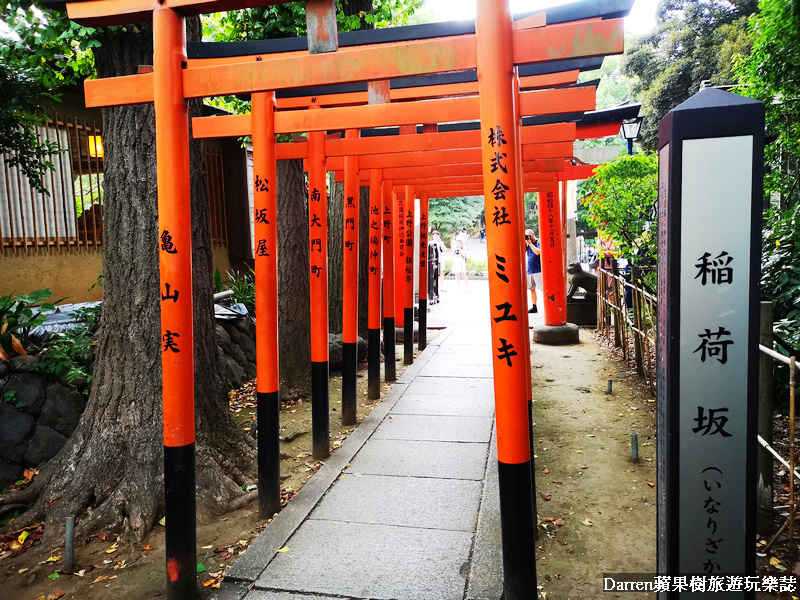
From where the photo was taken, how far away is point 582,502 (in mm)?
4816

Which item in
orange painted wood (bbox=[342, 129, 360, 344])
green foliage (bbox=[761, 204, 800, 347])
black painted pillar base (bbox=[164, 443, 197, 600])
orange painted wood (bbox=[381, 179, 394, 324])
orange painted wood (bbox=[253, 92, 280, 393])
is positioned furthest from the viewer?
orange painted wood (bbox=[381, 179, 394, 324])

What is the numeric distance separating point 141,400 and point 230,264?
7482mm

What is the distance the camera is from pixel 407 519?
444 centimetres

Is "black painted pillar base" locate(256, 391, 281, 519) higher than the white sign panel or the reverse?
the reverse

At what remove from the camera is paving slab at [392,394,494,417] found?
734cm

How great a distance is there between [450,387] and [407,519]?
421cm

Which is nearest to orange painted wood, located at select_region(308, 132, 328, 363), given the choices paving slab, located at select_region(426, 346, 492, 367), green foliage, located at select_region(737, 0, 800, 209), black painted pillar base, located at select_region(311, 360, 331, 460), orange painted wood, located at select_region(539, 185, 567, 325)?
black painted pillar base, located at select_region(311, 360, 331, 460)

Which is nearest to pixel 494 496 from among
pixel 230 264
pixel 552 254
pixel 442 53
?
pixel 442 53

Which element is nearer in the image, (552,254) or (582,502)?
(582,502)

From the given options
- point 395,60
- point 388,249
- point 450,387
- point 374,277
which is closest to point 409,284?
point 388,249

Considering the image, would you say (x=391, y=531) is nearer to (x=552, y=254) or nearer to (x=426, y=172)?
(x=426, y=172)

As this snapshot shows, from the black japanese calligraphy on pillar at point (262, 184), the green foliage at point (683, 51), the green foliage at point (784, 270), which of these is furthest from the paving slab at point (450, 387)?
the green foliage at point (683, 51)

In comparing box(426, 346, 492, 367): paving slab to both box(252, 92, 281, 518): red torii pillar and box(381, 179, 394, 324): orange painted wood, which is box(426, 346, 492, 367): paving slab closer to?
box(381, 179, 394, 324): orange painted wood

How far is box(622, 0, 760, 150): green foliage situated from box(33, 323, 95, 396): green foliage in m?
14.3
